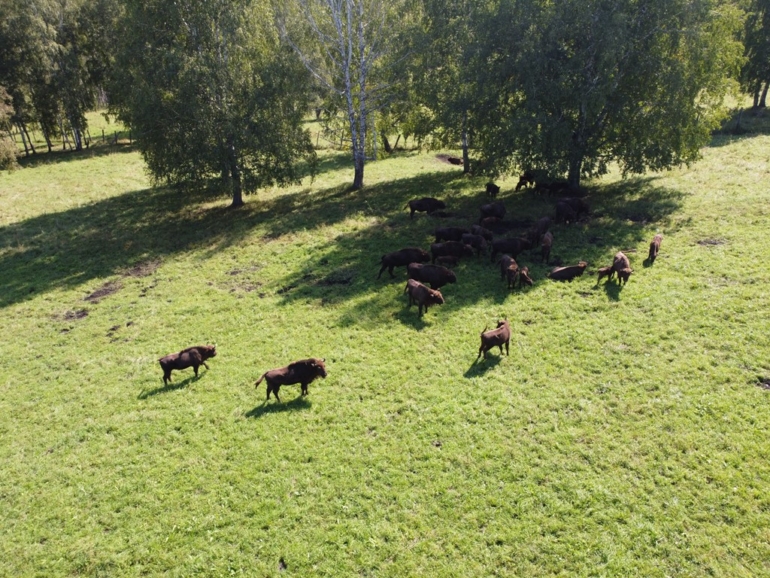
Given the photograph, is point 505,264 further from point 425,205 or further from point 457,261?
point 425,205

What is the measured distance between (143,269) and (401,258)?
13983 millimetres

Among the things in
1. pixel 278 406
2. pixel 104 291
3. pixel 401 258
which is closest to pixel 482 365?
pixel 278 406

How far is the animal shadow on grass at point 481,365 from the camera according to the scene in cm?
1321

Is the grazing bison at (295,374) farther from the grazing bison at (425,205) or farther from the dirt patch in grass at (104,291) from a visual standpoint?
the grazing bison at (425,205)

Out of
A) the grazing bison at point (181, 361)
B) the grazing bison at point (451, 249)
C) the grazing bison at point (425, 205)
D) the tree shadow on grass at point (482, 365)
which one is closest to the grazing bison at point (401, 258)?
the grazing bison at point (451, 249)

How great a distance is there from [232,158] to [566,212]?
20.1 meters

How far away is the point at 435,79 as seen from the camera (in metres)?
31.7

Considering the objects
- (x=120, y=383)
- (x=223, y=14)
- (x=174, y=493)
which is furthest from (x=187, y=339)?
(x=223, y=14)

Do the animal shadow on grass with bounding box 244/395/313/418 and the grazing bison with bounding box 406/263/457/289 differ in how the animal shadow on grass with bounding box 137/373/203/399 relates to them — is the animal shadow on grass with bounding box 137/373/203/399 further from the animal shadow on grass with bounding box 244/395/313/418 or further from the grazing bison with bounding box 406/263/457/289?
the grazing bison with bounding box 406/263/457/289

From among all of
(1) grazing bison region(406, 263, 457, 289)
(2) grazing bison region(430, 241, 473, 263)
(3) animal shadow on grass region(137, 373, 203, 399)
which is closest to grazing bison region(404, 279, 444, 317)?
(1) grazing bison region(406, 263, 457, 289)

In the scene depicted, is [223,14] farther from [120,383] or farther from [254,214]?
[120,383]

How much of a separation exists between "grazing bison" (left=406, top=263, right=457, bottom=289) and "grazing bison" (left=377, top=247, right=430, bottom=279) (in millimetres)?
1561

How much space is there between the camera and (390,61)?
1341 inches

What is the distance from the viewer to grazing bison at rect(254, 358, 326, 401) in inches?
501
